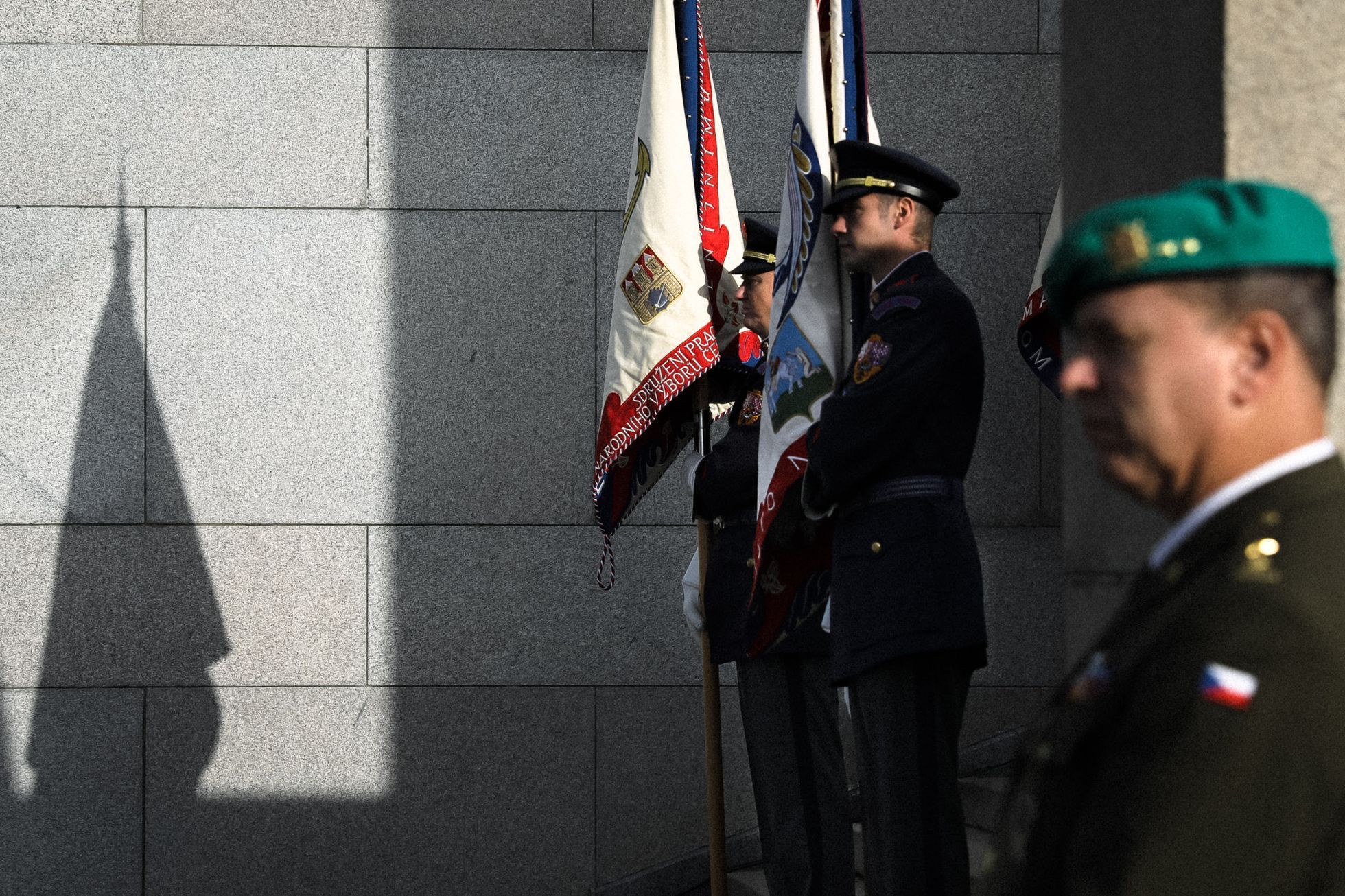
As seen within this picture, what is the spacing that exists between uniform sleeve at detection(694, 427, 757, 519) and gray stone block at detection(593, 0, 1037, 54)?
6.99 ft

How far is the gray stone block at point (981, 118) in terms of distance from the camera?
5.74m

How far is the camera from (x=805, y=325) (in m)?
3.60

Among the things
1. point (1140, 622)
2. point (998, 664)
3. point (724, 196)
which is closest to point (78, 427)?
point (724, 196)

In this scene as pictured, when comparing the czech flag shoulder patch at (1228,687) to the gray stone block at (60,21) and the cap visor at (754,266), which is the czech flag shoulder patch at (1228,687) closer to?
the cap visor at (754,266)

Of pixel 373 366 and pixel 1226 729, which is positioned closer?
pixel 1226 729

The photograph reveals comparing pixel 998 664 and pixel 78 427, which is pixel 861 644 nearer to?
pixel 998 664

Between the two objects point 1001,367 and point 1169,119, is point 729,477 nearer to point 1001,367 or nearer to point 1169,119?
point 1001,367

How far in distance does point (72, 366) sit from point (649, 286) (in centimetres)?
256

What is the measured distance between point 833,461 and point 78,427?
11.8 ft

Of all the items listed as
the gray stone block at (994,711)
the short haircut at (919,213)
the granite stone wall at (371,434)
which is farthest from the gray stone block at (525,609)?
the short haircut at (919,213)

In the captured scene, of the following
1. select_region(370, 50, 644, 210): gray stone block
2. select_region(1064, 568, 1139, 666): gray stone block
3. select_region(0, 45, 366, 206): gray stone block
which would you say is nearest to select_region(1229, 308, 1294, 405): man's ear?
select_region(1064, 568, 1139, 666): gray stone block

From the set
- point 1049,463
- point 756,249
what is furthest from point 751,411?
point 1049,463

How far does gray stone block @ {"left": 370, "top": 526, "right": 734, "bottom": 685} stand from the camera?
18.5ft

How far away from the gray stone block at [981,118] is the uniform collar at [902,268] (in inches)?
94.5
